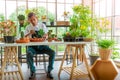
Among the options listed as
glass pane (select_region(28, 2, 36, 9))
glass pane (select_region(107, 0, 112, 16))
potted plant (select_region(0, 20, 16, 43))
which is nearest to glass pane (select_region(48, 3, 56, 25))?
glass pane (select_region(28, 2, 36, 9))

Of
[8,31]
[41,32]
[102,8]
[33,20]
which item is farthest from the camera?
[102,8]

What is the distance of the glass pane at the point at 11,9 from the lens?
566cm

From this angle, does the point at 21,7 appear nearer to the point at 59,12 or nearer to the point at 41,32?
the point at 59,12

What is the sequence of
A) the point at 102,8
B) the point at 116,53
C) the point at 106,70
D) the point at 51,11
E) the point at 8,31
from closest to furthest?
the point at 8,31 → the point at 106,70 → the point at 116,53 → the point at 102,8 → the point at 51,11

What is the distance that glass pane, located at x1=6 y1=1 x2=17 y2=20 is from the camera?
5656 millimetres

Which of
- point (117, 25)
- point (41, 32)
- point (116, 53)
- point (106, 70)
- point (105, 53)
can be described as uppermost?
point (117, 25)

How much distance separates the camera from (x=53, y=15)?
5996 mm

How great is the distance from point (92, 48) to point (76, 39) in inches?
104

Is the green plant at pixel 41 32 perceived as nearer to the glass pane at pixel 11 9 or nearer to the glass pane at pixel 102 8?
the glass pane at pixel 11 9

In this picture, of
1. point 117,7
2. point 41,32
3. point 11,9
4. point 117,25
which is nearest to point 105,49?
point 41,32

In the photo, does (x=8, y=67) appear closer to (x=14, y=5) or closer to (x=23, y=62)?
(x=23, y=62)

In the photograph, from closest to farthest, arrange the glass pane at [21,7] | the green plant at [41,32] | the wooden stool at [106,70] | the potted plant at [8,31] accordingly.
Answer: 1. the potted plant at [8,31]
2. the wooden stool at [106,70]
3. the green plant at [41,32]
4. the glass pane at [21,7]

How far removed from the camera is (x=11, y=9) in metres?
5.68

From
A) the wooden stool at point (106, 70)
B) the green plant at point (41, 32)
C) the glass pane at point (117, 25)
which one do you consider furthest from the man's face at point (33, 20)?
the glass pane at point (117, 25)
